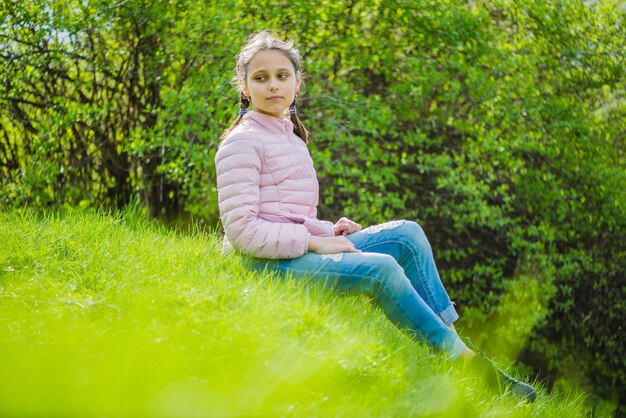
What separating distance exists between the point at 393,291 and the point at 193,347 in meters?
0.95

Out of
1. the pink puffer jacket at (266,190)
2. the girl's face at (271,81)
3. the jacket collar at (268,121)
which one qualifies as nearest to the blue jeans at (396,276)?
the pink puffer jacket at (266,190)

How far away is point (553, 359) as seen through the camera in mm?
8828

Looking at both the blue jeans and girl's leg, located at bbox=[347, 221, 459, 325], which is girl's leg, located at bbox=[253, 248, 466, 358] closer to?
the blue jeans

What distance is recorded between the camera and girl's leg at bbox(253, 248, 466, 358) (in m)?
3.31

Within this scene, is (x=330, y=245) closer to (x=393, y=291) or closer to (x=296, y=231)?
(x=296, y=231)

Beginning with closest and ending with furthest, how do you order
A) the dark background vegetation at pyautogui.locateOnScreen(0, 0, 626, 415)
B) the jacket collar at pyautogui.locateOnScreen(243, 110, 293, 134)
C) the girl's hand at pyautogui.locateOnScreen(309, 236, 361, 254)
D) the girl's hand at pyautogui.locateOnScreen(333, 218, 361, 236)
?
the girl's hand at pyautogui.locateOnScreen(309, 236, 361, 254) → the jacket collar at pyautogui.locateOnScreen(243, 110, 293, 134) → the girl's hand at pyautogui.locateOnScreen(333, 218, 361, 236) → the dark background vegetation at pyautogui.locateOnScreen(0, 0, 626, 415)

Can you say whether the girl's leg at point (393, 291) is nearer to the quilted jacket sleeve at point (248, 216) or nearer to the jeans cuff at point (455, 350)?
the jeans cuff at point (455, 350)

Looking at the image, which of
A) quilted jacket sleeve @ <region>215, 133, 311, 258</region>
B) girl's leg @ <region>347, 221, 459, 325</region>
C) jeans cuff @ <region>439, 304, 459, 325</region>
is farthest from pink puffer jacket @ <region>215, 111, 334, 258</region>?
jeans cuff @ <region>439, 304, 459, 325</region>

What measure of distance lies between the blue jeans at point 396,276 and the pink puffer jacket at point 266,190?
4.6 inches

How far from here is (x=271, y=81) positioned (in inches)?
146

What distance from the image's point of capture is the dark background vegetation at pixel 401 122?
21.3 ft

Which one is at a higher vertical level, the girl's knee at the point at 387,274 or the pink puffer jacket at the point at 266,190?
the pink puffer jacket at the point at 266,190

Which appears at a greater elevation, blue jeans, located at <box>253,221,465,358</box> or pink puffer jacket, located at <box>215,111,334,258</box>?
pink puffer jacket, located at <box>215,111,334,258</box>

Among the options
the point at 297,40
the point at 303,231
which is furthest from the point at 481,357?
the point at 297,40
